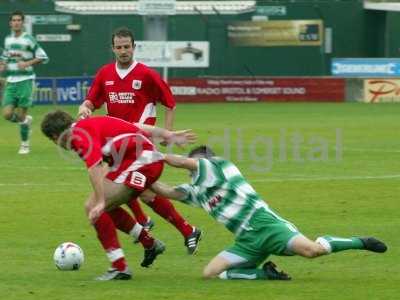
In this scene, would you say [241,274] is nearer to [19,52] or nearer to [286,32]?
[19,52]

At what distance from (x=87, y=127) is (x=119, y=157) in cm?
52

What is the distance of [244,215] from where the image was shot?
33.5 ft

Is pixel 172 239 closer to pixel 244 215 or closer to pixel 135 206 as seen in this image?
pixel 135 206

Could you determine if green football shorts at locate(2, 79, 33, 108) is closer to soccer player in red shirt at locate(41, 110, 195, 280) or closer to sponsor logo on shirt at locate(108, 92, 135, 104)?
sponsor logo on shirt at locate(108, 92, 135, 104)

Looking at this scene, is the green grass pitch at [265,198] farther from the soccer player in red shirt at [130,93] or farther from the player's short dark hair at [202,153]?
the soccer player in red shirt at [130,93]

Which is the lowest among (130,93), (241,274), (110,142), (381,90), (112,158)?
(381,90)

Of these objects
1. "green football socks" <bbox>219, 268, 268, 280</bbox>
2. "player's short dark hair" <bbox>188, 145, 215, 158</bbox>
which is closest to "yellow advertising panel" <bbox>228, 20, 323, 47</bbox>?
"player's short dark hair" <bbox>188, 145, 215, 158</bbox>

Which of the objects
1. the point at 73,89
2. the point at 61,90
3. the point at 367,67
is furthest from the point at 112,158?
the point at 367,67

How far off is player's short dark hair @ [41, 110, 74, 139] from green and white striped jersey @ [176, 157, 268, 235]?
1107 mm

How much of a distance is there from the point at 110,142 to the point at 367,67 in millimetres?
31581

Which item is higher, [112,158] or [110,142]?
[110,142]

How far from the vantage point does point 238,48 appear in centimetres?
4641

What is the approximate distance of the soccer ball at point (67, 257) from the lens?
10672mm

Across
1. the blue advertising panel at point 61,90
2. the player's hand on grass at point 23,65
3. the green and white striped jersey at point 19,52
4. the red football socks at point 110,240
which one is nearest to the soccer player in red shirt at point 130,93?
the red football socks at point 110,240
